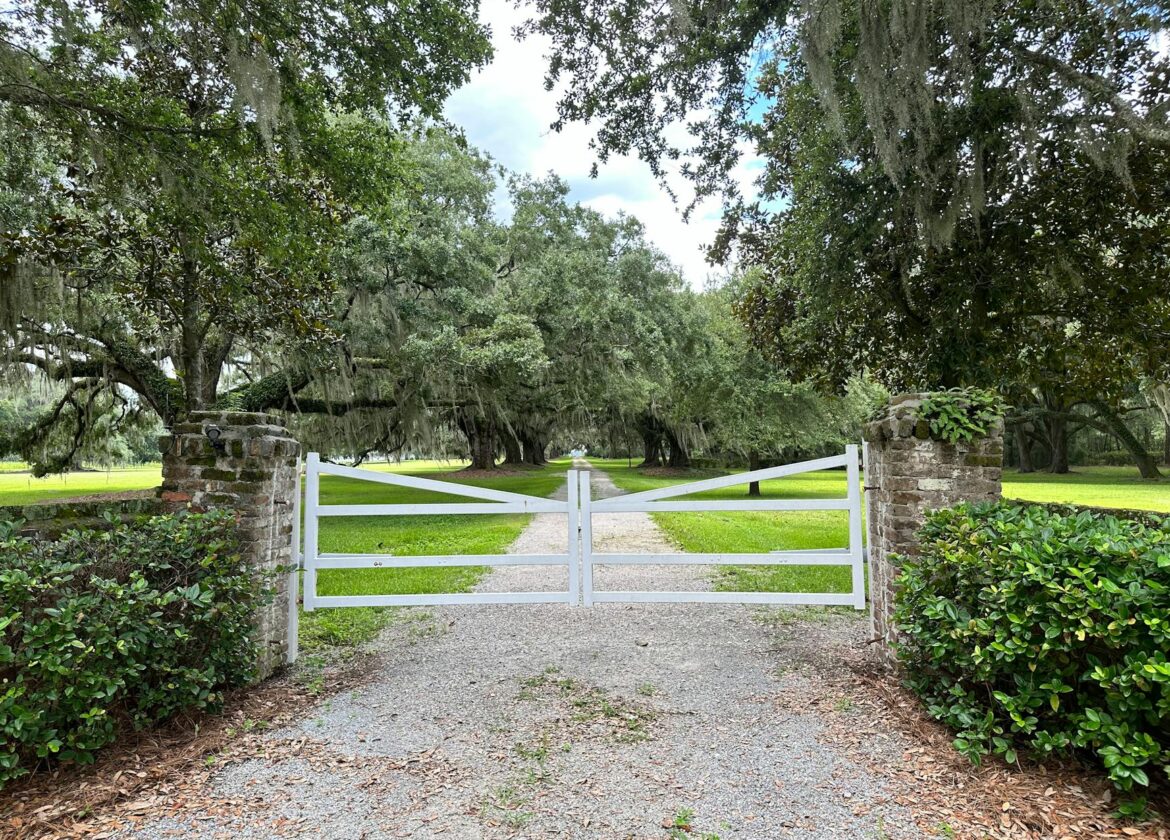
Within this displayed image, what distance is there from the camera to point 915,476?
329 centimetres

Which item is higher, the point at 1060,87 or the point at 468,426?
the point at 1060,87

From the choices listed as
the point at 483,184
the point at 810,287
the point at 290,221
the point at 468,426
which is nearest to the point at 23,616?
the point at 290,221

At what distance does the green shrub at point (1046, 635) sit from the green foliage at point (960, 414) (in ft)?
1.45

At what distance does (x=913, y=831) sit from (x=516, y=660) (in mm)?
2343

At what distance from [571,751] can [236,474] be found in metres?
2.30

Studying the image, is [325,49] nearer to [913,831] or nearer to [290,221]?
[290,221]

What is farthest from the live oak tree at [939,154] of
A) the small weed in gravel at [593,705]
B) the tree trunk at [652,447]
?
the tree trunk at [652,447]

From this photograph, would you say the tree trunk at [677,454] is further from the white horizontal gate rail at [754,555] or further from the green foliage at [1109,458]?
the green foliage at [1109,458]

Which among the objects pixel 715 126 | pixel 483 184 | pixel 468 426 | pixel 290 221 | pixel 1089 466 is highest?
pixel 483 184

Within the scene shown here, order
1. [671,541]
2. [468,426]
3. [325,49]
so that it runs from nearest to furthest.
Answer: [325,49] → [671,541] → [468,426]

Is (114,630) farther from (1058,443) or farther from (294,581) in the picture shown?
(1058,443)

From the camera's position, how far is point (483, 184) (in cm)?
1392

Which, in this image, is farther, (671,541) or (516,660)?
(671,541)

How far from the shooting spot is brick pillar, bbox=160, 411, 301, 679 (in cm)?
329
